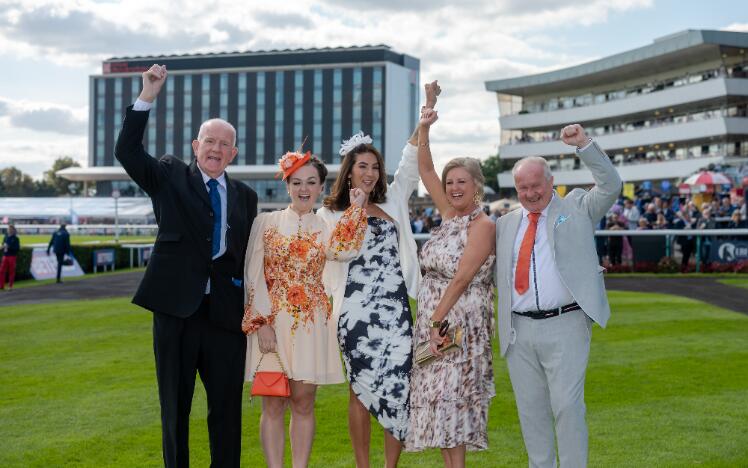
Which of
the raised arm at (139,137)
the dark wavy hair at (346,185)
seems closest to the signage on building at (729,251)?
the dark wavy hair at (346,185)

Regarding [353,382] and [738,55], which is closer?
[353,382]

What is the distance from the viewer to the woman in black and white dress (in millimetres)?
5172

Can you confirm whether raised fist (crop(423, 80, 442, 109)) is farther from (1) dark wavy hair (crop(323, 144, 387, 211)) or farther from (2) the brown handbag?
(2) the brown handbag

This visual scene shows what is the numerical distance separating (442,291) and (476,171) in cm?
80

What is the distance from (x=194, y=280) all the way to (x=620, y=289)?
1619cm

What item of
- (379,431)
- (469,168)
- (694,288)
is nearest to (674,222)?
(694,288)

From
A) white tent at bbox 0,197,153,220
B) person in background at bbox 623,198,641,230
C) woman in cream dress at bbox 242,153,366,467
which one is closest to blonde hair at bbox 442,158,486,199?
woman in cream dress at bbox 242,153,366,467

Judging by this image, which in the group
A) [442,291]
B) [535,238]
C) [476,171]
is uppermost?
[476,171]

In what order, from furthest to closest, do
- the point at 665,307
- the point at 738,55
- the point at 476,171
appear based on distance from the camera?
the point at 738,55, the point at 665,307, the point at 476,171

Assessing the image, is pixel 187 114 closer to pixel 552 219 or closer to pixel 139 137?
pixel 139 137

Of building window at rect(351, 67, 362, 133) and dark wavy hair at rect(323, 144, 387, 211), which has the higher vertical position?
building window at rect(351, 67, 362, 133)

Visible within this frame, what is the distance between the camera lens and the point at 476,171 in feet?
17.0

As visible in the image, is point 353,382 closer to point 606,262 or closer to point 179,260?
point 179,260

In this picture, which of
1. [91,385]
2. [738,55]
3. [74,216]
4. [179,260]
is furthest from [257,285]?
[74,216]
